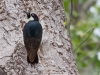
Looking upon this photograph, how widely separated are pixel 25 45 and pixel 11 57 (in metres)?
0.20

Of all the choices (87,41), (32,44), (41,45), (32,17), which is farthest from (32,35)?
(87,41)

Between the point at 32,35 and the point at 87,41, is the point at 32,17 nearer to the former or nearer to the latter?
the point at 32,35

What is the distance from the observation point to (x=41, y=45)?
125 inches

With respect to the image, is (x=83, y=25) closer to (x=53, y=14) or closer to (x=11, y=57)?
(x=53, y=14)

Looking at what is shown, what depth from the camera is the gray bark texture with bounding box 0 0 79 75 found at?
302 centimetres

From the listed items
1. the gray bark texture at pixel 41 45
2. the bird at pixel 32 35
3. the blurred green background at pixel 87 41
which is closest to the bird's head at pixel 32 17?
the bird at pixel 32 35

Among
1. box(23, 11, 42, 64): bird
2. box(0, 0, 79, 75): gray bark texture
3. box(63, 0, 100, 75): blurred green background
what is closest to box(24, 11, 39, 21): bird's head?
box(23, 11, 42, 64): bird

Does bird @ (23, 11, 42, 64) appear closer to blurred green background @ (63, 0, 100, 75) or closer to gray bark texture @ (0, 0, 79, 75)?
gray bark texture @ (0, 0, 79, 75)

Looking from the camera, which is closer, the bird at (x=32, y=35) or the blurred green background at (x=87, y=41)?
the bird at (x=32, y=35)

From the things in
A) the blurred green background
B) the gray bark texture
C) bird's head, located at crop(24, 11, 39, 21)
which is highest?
bird's head, located at crop(24, 11, 39, 21)

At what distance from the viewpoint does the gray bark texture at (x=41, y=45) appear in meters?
3.02

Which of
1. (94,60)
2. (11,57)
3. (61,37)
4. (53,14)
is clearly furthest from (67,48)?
(94,60)

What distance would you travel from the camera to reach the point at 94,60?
495 cm

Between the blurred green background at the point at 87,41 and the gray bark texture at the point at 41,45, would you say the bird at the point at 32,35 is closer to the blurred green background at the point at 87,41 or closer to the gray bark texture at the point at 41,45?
the gray bark texture at the point at 41,45
